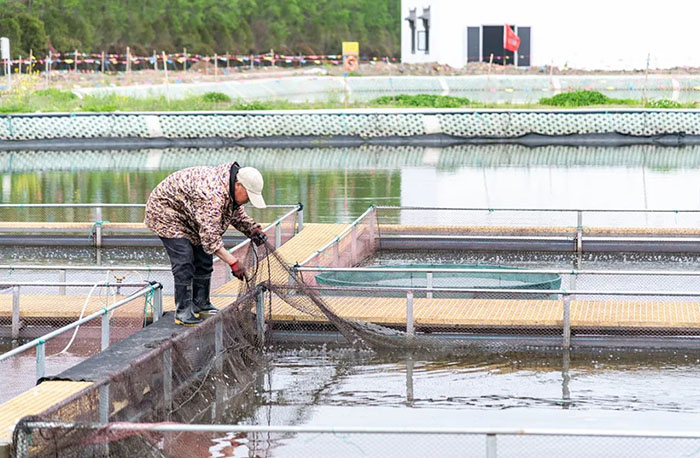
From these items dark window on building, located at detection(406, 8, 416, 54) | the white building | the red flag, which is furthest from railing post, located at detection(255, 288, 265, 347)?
dark window on building, located at detection(406, 8, 416, 54)

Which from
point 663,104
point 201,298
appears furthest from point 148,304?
point 663,104

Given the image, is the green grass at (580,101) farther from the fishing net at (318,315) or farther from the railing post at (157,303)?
the railing post at (157,303)

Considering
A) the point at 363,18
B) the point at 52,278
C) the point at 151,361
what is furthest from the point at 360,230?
the point at 363,18

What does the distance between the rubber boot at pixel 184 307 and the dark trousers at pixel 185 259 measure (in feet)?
0.20

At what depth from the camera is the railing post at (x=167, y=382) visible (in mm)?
9781

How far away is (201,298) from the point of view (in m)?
11.6

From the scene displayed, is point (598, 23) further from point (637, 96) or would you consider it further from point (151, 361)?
point (151, 361)

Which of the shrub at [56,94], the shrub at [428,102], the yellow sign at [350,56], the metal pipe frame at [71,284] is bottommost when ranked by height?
the metal pipe frame at [71,284]

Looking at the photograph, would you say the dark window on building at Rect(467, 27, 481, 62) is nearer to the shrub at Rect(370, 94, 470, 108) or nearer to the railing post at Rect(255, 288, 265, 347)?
the shrub at Rect(370, 94, 470, 108)

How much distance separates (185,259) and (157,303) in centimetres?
97

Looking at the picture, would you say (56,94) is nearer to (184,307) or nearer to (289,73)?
(289,73)

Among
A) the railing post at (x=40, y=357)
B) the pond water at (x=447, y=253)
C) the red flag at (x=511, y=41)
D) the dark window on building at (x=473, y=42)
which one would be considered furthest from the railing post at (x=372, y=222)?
the dark window on building at (x=473, y=42)

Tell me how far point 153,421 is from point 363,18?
10214 centimetres

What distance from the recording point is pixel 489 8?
6550 cm
